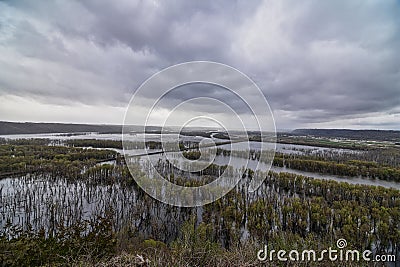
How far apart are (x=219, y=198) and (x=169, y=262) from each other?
664 cm

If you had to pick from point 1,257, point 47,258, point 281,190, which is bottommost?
point 281,190

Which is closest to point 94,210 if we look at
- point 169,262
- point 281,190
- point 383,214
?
point 169,262

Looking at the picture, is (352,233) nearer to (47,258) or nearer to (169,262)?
(169,262)

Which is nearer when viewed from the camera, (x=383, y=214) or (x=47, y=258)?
(x=47, y=258)

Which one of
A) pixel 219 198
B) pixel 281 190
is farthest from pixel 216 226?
pixel 281 190

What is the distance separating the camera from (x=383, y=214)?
23.3ft

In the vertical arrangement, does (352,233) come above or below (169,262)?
below

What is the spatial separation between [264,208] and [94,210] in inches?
261

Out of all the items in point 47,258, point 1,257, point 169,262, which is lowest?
point 47,258

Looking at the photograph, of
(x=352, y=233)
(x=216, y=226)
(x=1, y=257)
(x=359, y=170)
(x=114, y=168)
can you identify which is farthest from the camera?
(x=359, y=170)

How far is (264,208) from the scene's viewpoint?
793 centimetres

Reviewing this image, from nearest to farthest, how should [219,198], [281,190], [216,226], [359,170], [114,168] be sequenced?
[216,226] → [219,198] → [281,190] → [114,168] → [359,170]

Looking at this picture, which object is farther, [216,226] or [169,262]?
[216,226]

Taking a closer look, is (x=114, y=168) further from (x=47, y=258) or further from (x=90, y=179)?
(x=47, y=258)
